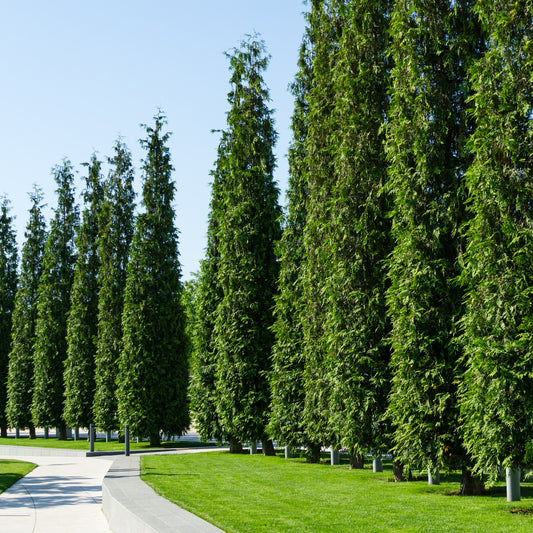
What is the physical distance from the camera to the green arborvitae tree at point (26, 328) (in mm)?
39188

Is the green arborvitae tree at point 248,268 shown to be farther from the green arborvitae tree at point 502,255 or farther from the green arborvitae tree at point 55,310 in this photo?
the green arborvitae tree at point 55,310

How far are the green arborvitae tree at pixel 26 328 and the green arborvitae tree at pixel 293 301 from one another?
2303 centimetres

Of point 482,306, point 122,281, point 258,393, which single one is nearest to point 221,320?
point 258,393

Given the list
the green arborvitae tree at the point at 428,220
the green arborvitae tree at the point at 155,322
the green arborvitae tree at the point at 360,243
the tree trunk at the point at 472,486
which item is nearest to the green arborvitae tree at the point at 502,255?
the green arborvitae tree at the point at 428,220

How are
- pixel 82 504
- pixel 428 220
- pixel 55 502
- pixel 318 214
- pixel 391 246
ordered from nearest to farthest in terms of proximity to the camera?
pixel 428 220, pixel 82 504, pixel 55 502, pixel 391 246, pixel 318 214

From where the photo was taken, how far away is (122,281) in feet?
109

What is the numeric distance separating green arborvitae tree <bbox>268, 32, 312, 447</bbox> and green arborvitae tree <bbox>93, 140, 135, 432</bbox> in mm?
13176

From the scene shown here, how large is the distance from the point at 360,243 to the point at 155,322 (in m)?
16.5

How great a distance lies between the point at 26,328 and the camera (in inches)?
1566

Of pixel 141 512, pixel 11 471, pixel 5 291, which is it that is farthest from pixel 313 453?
pixel 5 291

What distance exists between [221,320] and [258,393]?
296 centimetres

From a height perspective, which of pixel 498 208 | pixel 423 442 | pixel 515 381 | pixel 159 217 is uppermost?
pixel 159 217

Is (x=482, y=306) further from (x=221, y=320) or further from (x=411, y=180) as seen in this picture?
(x=221, y=320)

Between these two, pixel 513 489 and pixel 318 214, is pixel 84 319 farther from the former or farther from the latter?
pixel 513 489
